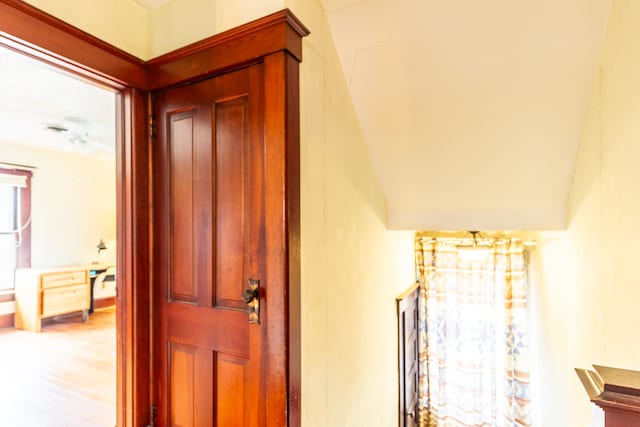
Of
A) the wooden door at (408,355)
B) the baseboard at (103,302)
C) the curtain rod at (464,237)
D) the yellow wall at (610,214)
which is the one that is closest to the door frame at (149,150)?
the yellow wall at (610,214)

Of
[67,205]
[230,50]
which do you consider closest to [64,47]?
[230,50]

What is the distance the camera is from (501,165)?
187cm

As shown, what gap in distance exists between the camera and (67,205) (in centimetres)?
470

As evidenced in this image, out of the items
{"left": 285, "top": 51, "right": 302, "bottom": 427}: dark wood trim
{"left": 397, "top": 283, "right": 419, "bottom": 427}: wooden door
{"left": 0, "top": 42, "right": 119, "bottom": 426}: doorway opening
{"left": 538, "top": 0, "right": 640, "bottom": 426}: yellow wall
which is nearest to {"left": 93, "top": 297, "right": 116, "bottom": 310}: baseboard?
{"left": 0, "top": 42, "right": 119, "bottom": 426}: doorway opening

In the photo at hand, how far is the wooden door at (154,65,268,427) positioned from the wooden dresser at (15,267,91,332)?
Result: 11.7ft

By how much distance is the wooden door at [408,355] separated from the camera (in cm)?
273

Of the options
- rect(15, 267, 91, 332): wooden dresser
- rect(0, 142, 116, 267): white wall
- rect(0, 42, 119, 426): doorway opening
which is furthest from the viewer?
rect(0, 142, 116, 267): white wall

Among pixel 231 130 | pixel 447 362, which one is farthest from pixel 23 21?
pixel 447 362

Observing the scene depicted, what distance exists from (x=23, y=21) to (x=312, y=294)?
1453mm

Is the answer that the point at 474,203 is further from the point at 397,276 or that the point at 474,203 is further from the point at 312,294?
the point at 312,294

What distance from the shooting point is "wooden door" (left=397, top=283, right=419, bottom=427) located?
273cm

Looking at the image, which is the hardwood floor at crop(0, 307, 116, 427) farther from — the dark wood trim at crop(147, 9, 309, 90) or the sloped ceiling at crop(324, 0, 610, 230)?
the sloped ceiling at crop(324, 0, 610, 230)

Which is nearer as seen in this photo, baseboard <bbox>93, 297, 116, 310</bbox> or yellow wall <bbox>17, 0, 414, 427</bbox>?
yellow wall <bbox>17, 0, 414, 427</bbox>

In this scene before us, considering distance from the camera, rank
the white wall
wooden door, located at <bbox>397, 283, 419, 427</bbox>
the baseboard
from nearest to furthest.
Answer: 1. wooden door, located at <bbox>397, 283, 419, 427</bbox>
2. the white wall
3. the baseboard
